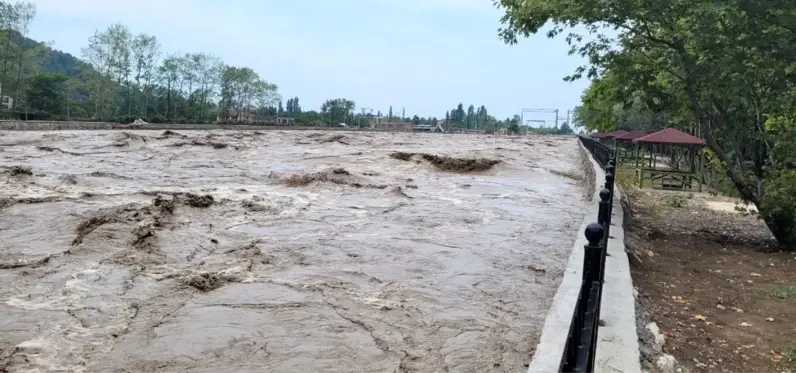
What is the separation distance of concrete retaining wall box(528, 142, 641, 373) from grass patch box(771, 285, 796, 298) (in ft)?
6.54

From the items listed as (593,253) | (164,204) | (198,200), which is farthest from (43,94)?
(593,253)

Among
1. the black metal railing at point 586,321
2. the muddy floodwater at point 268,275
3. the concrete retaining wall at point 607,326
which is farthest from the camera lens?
the muddy floodwater at point 268,275

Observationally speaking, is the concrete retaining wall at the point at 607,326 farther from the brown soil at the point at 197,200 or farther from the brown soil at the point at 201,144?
the brown soil at the point at 201,144

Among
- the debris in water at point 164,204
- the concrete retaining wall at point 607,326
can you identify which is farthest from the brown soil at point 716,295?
the debris in water at point 164,204

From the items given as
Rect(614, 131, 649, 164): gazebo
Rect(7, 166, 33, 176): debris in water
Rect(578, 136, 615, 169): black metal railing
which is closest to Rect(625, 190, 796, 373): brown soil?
Rect(578, 136, 615, 169): black metal railing

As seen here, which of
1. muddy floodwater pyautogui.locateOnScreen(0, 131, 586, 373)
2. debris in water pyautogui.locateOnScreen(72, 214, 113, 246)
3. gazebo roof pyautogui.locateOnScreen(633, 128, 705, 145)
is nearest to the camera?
muddy floodwater pyautogui.locateOnScreen(0, 131, 586, 373)

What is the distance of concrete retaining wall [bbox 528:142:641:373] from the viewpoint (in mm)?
4152

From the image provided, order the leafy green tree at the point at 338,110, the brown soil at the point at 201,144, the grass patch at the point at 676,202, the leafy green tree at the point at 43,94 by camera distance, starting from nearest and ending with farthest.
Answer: the grass patch at the point at 676,202
the brown soil at the point at 201,144
the leafy green tree at the point at 43,94
the leafy green tree at the point at 338,110

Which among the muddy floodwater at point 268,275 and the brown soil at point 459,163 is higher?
the brown soil at point 459,163

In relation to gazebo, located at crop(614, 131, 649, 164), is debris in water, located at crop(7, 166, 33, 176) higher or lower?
lower

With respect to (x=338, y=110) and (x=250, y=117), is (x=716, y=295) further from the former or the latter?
(x=338, y=110)

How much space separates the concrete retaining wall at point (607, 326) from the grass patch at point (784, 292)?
1.99 metres

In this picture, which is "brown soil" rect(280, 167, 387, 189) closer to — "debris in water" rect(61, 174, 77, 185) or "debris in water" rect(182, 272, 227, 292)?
"debris in water" rect(61, 174, 77, 185)

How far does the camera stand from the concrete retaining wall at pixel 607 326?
13.6 ft
